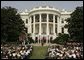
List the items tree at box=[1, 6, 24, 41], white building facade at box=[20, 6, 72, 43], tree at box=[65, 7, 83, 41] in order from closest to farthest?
tree at box=[1, 6, 24, 41] < tree at box=[65, 7, 83, 41] < white building facade at box=[20, 6, 72, 43]

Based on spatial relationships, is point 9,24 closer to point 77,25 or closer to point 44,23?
point 77,25

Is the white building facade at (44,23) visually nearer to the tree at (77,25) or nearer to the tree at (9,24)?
the tree at (9,24)

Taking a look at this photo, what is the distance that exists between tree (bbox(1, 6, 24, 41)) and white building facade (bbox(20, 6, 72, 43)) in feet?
69.7

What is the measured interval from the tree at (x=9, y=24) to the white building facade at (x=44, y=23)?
21.2m

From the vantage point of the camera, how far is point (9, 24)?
148 feet

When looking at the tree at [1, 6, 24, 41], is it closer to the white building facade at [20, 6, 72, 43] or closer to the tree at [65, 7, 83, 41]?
the tree at [65, 7, 83, 41]

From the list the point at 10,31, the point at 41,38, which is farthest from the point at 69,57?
the point at 41,38

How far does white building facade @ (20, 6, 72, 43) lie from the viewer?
74.8 meters

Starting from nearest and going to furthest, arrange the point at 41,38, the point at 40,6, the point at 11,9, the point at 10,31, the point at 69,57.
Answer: the point at 69,57 < the point at 10,31 < the point at 11,9 < the point at 41,38 < the point at 40,6

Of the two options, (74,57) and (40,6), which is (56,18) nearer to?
(40,6)

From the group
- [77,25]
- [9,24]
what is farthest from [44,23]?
[9,24]

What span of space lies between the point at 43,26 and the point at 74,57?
48759mm

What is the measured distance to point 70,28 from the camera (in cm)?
4797

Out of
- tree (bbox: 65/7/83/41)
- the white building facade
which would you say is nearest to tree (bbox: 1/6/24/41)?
tree (bbox: 65/7/83/41)
